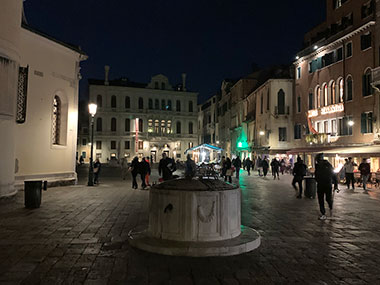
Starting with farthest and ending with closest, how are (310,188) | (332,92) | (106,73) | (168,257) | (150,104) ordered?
(150,104)
(106,73)
(332,92)
(310,188)
(168,257)

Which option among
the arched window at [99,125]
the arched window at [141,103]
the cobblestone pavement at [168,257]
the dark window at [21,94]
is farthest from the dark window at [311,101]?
the arched window at [99,125]

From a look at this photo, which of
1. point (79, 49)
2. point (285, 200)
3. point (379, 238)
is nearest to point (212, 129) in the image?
point (79, 49)

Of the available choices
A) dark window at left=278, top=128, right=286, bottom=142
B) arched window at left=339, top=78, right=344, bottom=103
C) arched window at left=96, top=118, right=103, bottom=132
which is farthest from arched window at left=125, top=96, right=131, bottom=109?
arched window at left=339, top=78, right=344, bottom=103

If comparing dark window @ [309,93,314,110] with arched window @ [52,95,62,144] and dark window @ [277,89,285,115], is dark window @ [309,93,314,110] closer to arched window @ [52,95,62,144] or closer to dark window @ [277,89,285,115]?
dark window @ [277,89,285,115]

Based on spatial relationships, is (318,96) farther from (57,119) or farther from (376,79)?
(57,119)

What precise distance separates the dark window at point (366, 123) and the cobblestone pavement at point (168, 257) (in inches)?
619

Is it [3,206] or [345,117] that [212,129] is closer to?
[345,117]

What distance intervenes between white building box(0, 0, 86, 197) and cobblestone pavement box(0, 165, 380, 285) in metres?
3.72

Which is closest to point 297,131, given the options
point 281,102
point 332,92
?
point 281,102

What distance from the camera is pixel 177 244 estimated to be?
5.96 m

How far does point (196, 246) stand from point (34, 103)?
13166 millimetres

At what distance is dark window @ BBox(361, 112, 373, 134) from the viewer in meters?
23.8

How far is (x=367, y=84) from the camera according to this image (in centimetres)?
2428

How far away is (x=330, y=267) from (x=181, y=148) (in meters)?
60.4
